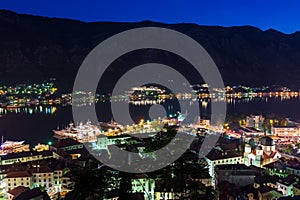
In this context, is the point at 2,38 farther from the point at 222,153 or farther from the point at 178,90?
the point at 222,153

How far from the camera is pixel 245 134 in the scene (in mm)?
15133

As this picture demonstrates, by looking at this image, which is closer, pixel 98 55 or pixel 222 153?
pixel 222 153

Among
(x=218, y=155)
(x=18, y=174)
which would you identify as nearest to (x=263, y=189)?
(x=218, y=155)

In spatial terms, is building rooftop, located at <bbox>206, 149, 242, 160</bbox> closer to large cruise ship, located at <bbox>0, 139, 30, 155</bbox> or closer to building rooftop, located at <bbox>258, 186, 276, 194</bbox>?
building rooftop, located at <bbox>258, 186, 276, 194</bbox>

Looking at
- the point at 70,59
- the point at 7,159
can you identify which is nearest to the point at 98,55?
the point at 70,59

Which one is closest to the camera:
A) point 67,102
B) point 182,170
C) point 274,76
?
point 182,170

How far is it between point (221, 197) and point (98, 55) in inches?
1802

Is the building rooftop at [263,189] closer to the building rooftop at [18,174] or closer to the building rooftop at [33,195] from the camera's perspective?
the building rooftop at [33,195]

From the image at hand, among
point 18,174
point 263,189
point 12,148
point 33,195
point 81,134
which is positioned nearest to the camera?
point 33,195

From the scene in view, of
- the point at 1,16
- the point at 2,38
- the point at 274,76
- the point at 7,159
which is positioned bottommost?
the point at 7,159

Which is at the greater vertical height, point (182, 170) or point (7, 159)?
point (182, 170)

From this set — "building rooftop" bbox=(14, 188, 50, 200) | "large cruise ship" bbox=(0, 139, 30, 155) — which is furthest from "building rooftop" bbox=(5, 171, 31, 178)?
"large cruise ship" bbox=(0, 139, 30, 155)

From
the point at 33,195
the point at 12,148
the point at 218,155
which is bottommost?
the point at 12,148

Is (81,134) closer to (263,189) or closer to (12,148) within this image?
(12,148)
